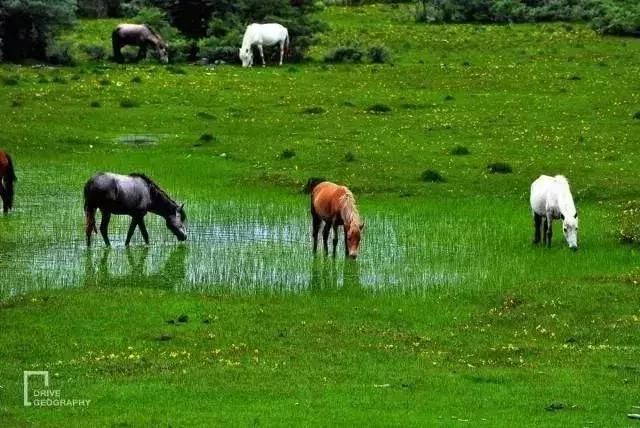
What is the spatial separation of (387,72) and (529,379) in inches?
1449

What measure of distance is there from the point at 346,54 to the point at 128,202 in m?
30.4

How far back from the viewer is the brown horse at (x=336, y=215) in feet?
89.1

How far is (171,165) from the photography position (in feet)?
124

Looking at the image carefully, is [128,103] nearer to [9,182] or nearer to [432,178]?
[432,178]

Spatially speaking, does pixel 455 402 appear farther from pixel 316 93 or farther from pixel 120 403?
pixel 316 93

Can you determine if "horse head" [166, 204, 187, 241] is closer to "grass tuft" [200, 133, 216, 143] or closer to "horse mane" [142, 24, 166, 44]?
"grass tuft" [200, 133, 216, 143]

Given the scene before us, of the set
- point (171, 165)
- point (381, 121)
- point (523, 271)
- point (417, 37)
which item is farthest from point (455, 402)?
point (417, 37)

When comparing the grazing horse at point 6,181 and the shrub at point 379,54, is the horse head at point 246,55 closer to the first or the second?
the shrub at point 379,54

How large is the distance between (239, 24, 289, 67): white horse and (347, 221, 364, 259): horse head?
2972cm

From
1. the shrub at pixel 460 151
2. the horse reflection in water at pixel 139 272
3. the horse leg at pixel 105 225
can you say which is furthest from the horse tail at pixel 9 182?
the shrub at pixel 460 151

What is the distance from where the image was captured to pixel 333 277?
25.8 meters

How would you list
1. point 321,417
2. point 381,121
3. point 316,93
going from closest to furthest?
point 321,417 < point 381,121 < point 316,93

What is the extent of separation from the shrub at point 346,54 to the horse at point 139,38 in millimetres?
6543

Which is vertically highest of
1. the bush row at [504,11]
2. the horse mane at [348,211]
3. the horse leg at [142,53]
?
the bush row at [504,11]
